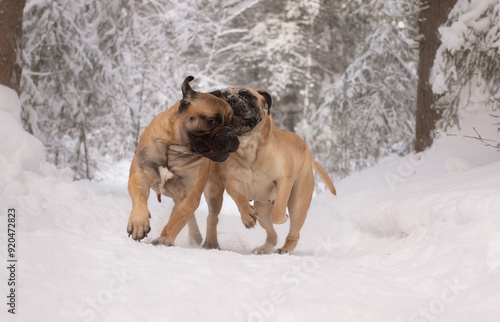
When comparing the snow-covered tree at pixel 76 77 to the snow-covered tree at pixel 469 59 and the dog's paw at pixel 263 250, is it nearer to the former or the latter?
the dog's paw at pixel 263 250

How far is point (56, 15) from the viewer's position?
29.2 feet

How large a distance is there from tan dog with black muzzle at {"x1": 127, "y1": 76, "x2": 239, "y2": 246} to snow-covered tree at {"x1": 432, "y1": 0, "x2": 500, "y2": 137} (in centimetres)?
373

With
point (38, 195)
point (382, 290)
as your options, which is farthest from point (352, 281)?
point (38, 195)

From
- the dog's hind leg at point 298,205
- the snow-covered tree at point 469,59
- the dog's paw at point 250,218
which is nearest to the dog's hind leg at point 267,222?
the dog's hind leg at point 298,205

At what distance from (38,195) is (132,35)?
7.25m

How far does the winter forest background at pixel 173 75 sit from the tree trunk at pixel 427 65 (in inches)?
8.2

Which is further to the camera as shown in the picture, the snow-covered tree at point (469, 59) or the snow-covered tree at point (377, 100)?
the snow-covered tree at point (377, 100)

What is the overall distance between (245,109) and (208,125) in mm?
378

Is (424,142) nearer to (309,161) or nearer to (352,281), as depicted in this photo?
(309,161)

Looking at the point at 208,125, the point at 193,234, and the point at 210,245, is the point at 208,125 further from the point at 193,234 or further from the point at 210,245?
the point at 193,234

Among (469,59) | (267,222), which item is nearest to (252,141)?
(267,222)

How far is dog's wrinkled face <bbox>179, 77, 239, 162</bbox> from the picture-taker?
3.87m

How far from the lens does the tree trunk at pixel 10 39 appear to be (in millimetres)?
6523

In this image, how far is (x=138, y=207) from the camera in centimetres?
381
